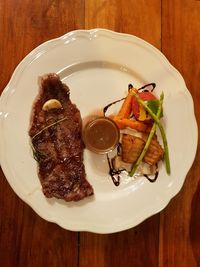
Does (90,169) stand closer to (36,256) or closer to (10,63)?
(36,256)

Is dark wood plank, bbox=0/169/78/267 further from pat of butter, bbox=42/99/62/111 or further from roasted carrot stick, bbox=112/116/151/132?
roasted carrot stick, bbox=112/116/151/132

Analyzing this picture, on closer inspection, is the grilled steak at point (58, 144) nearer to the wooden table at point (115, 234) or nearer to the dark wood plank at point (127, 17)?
the wooden table at point (115, 234)

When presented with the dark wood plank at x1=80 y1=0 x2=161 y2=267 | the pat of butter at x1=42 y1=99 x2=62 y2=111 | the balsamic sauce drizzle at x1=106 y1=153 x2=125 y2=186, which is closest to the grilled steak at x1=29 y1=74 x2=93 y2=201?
the pat of butter at x1=42 y1=99 x2=62 y2=111

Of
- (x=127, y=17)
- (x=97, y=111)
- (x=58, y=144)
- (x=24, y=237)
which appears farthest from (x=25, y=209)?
(x=127, y=17)

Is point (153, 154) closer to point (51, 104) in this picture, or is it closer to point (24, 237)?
point (51, 104)

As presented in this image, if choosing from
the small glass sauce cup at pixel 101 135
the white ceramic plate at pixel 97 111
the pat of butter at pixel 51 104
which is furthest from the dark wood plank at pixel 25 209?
the small glass sauce cup at pixel 101 135

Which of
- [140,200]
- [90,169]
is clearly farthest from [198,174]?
[90,169]
